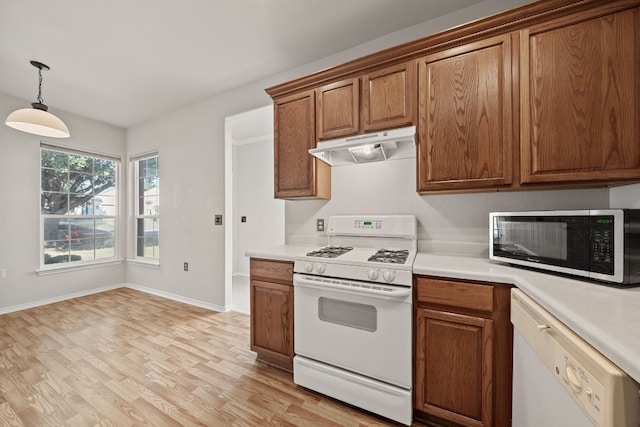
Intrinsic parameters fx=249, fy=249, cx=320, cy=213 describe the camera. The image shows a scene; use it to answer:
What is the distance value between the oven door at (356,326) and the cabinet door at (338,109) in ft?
3.73

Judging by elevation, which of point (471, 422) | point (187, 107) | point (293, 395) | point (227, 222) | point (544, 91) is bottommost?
point (293, 395)

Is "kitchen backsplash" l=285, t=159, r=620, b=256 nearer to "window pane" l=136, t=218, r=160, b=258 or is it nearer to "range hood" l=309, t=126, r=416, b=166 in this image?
"range hood" l=309, t=126, r=416, b=166

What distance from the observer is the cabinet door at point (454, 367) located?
1271 mm

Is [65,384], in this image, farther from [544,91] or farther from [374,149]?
[544,91]

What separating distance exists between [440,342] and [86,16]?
3335mm

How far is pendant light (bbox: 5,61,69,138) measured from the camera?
7.39 ft

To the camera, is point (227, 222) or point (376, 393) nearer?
point (376, 393)

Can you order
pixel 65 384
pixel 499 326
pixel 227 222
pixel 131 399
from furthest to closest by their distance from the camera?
pixel 227 222
pixel 65 384
pixel 131 399
pixel 499 326

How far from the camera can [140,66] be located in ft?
8.43

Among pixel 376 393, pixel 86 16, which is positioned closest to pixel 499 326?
pixel 376 393

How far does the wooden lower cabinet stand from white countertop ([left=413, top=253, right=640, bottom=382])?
6 centimetres

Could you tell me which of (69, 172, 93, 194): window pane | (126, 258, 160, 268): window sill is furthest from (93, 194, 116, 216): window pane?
(126, 258, 160, 268): window sill

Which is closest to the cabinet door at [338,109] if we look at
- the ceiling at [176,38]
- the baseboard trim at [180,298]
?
the ceiling at [176,38]

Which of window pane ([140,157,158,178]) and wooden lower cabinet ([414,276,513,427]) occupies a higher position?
window pane ([140,157,158,178])
